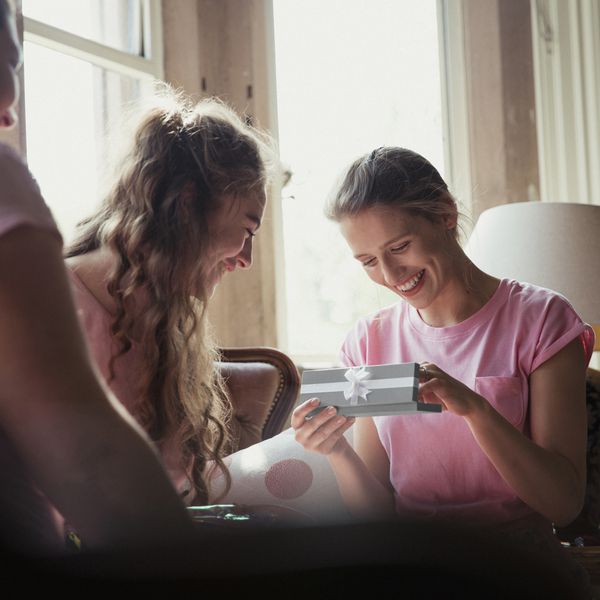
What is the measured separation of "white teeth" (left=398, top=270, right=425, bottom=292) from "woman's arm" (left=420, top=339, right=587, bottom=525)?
265mm

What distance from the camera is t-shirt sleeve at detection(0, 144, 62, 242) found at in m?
0.50

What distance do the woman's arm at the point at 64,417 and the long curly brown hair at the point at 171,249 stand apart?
0.77 m

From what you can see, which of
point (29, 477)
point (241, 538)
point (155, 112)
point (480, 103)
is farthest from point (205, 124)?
point (480, 103)

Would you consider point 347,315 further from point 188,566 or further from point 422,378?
point 188,566

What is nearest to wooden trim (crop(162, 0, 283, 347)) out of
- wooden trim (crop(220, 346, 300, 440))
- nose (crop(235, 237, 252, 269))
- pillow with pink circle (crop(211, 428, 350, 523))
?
wooden trim (crop(220, 346, 300, 440))

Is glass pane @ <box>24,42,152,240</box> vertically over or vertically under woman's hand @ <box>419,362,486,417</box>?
over

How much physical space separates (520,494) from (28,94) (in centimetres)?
165

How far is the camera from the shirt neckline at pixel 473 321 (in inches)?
63.6

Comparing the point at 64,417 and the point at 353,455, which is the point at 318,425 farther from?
the point at 64,417

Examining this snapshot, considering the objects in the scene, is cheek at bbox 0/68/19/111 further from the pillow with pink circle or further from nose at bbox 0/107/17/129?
the pillow with pink circle

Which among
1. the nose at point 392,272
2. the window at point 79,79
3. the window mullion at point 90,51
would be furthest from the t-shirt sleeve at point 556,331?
the window mullion at point 90,51

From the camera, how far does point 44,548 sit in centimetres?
45

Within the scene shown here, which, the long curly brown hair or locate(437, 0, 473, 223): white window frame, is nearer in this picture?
the long curly brown hair

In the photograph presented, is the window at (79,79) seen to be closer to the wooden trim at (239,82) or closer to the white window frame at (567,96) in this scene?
the wooden trim at (239,82)
